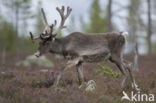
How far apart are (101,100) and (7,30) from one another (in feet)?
142

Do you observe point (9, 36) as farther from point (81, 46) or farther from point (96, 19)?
point (81, 46)

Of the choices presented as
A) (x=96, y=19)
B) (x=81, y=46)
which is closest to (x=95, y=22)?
(x=96, y=19)

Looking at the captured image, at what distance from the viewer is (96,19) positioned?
136ft

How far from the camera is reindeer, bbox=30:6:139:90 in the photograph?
7637 millimetres

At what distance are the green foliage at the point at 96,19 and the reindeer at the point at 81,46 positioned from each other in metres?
32.9

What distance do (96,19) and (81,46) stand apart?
33931 mm

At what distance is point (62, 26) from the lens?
26.1 ft

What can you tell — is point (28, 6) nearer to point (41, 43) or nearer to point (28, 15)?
point (28, 15)

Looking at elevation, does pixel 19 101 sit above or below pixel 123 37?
below

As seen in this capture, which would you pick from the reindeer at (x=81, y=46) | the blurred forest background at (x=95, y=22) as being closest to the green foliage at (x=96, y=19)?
the blurred forest background at (x=95, y=22)

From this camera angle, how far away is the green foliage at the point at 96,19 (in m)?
40.9

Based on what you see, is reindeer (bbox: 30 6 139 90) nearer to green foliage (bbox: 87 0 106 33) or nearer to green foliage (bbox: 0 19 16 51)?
green foliage (bbox: 87 0 106 33)

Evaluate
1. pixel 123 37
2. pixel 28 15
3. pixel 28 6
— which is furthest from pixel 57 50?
pixel 28 15

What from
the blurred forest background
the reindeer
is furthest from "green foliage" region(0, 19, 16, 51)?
the reindeer
